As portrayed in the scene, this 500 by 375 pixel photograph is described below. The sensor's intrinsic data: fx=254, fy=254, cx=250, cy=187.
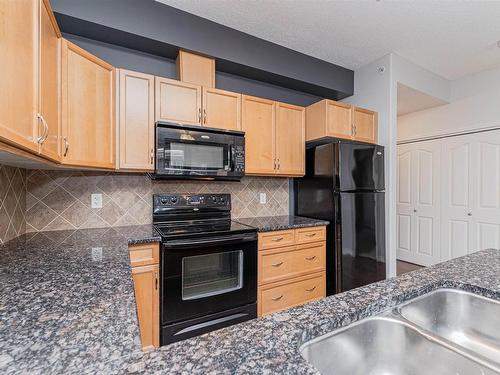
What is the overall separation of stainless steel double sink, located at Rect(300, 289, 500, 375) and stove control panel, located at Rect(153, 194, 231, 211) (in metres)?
1.92

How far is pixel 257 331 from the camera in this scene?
1.93 feet

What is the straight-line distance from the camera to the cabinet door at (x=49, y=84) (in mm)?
1147

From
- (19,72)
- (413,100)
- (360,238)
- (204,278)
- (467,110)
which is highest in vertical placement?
(413,100)

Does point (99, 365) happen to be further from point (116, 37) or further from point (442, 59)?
point (442, 59)

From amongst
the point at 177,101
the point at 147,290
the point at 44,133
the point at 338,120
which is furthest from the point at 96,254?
the point at 338,120

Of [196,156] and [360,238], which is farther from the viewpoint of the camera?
[360,238]

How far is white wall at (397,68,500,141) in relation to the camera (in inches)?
122

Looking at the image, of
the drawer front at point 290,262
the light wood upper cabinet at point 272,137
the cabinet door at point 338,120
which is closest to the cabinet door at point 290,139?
the light wood upper cabinet at point 272,137

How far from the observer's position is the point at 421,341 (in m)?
0.67

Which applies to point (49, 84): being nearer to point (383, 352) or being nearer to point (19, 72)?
point (19, 72)

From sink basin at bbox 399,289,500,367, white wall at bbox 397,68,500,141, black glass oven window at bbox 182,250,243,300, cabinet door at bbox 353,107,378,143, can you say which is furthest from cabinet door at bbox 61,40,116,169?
white wall at bbox 397,68,500,141

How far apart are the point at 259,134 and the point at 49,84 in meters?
1.65

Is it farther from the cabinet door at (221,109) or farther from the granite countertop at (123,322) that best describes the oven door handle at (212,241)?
the cabinet door at (221,109)

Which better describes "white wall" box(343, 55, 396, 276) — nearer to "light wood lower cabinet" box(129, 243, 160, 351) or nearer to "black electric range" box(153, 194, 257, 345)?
"black electric range" box(153, 194, 257, 345)
